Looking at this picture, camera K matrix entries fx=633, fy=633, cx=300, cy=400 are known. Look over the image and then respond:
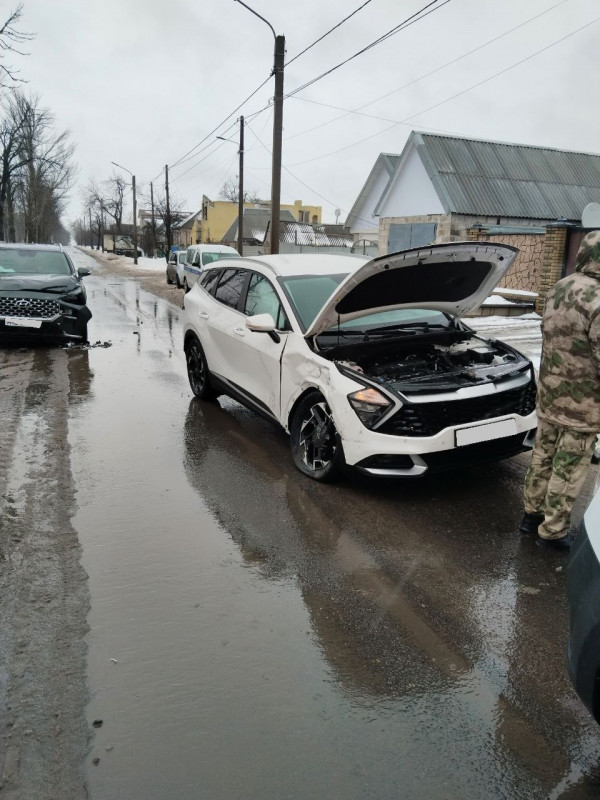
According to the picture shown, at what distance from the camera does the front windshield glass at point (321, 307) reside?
533cm

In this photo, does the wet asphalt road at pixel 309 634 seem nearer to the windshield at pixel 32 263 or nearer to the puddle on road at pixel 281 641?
the puddle on road at pixel 281 641

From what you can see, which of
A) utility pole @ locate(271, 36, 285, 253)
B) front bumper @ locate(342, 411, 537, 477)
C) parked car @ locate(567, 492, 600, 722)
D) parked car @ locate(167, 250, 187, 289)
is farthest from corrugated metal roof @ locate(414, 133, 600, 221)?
parked car @ locate(567, 492, 600, 722)

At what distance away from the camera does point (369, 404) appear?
14.2 feet

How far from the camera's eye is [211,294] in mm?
6957

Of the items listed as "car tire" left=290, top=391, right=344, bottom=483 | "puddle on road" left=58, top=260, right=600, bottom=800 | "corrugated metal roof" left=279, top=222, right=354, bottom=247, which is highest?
"corrugated metal roof" left=279, top=222, right=354, bottom=247

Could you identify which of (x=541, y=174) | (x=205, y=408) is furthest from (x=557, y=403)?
(x=541, y=174)

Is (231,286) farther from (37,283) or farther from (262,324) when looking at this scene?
(37,283)

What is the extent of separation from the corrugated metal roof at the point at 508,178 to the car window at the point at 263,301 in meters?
16.1

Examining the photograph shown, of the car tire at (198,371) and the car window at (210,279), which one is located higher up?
the car window at (210,279)

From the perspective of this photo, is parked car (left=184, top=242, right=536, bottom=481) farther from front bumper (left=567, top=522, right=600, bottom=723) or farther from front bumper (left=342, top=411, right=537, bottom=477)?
front bumper (left=567, top=522, right=600, bottom=723)

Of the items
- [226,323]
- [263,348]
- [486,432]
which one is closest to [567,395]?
[486,432]

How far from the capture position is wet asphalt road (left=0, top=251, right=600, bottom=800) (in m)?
2.25

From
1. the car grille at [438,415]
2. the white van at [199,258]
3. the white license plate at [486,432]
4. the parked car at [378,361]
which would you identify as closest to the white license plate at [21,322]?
the parked car at [378,361]

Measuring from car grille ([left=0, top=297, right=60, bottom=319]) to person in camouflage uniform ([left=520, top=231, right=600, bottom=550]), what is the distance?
845 centimetres
